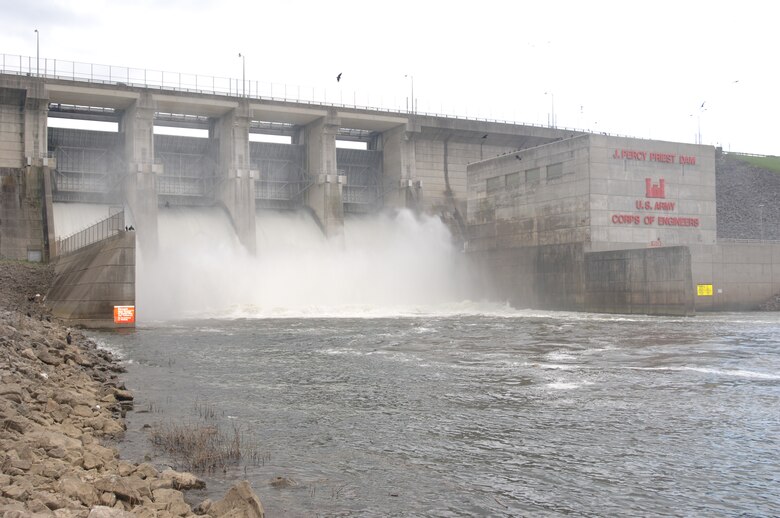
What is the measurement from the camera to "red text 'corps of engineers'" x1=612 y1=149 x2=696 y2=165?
1882 inches

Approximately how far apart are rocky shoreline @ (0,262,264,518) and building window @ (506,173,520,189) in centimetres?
4150

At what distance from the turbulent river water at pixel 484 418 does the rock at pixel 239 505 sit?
83cm

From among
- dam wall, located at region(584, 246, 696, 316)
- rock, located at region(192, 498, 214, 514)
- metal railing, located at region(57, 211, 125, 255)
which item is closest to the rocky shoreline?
rock, located at region(192, 498, 214, 514)

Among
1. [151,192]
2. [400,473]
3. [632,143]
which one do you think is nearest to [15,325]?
[400,473]

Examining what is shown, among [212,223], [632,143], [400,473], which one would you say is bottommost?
[400,473]

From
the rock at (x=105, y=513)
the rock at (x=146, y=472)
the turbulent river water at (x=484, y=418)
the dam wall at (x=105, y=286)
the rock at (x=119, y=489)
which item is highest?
the dam wall at (x=105, y=286)

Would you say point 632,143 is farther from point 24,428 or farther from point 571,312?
point 24,428

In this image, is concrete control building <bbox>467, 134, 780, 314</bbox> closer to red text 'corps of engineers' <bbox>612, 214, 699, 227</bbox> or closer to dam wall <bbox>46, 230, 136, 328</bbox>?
red text 'corps of engineers' <bbox>612, 214, 699, 227</bbox>

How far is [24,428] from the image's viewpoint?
31.8 ft

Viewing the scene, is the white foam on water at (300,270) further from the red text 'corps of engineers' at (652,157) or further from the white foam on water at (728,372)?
the white foam on water at (728,372)

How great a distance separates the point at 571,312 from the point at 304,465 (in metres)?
38.8

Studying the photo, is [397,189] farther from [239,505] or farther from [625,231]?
[239,505]

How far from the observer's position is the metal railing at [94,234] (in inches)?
1404

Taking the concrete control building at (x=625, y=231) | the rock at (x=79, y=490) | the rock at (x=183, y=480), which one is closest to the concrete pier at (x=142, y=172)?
the concrete control building at (x=625, y=231)
